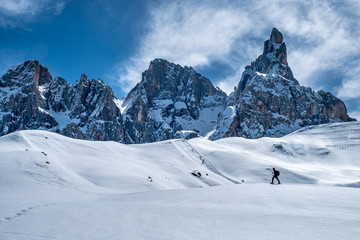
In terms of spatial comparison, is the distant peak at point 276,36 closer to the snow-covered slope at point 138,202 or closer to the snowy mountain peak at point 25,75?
the snow-covered slope at point 138,202

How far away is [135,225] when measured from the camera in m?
5.04

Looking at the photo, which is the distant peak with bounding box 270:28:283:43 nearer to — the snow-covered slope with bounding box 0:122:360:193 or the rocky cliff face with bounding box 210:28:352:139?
the rocky cliff face with bounding box 210:28:352:139

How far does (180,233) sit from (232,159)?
3399 cm

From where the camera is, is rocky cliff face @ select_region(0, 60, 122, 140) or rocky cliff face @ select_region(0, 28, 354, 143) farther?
→ rocky cliff face @ select_region(0, 60, 122, 140)

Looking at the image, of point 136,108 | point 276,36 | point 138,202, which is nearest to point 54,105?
point 136,108

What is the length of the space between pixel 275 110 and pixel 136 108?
110000mm

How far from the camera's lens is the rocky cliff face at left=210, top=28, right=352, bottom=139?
131 metres

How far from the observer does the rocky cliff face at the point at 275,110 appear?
13062 cm

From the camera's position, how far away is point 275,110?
13875cm

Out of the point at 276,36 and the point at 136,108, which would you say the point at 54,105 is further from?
the point at 276,36

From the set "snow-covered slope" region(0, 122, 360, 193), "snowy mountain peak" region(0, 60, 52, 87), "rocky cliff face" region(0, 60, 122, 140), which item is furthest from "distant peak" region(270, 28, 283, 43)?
"snowy mountain peak" region(0, 60, 52, 87)

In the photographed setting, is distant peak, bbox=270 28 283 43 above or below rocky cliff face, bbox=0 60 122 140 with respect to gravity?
above

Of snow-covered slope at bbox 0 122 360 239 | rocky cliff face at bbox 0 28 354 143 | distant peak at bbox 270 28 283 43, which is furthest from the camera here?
distant peak at bbox 270 28 283 43

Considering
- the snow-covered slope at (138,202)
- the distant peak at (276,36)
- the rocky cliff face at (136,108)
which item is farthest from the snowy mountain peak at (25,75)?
the snow-covered slope at (138,202)
